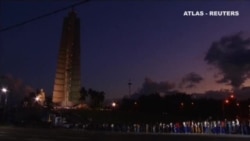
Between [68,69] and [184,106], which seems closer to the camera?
[68,69]

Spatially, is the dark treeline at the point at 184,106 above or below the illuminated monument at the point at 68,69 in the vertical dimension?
below

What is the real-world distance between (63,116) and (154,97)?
53.0 meters

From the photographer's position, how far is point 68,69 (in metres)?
115

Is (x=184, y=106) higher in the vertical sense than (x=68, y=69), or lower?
lower

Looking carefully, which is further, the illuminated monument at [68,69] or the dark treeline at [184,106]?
the illuminated monument at [68,69]

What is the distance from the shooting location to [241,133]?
3609 centimetres

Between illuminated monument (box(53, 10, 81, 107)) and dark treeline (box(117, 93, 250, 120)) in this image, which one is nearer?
dark treeline (box(117, 93, 250, 120))

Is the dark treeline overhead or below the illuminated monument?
below

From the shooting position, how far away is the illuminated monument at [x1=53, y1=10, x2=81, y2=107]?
115m

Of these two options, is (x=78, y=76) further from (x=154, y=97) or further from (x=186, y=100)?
(x=186, y=100)

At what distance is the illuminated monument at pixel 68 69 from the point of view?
11512 cm

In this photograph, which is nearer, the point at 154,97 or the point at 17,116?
the point at 17,116

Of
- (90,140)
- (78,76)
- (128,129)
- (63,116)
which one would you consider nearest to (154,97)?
(78,76)

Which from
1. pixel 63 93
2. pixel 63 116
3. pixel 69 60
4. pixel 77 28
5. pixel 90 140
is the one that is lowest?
pixel 90 140
